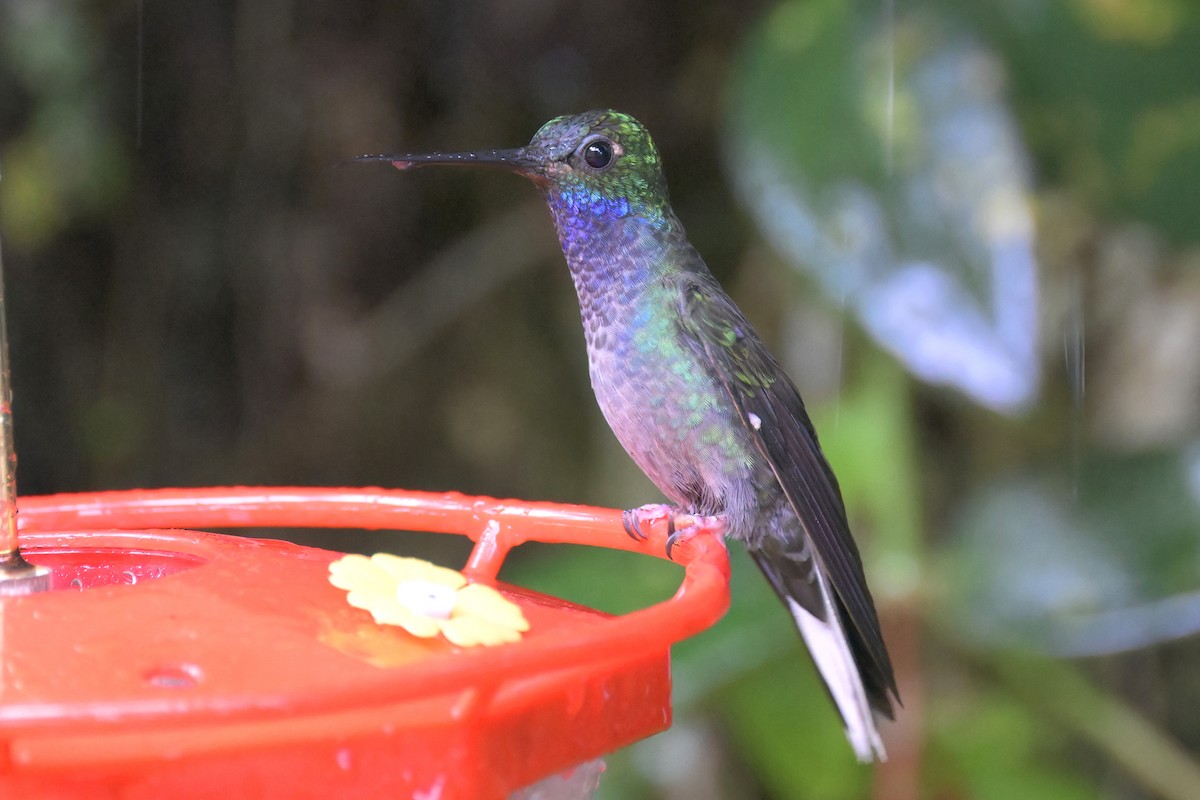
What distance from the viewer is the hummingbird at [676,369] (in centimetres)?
159

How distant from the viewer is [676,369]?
1648 millimetres

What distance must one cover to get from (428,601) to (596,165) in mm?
798

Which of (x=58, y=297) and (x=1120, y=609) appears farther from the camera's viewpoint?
(x=58, y=297)

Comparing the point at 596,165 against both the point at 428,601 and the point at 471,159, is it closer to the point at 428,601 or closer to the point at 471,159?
the point at 471,159

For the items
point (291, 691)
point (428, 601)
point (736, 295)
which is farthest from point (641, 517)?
point (736, 295)

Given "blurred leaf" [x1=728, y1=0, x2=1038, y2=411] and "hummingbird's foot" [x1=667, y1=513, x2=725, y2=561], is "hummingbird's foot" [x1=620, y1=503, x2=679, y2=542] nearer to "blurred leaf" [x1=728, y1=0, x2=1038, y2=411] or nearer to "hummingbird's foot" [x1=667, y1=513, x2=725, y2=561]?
"hummingbird's foot" [x1=667, y1=513, x2=725, y2=561]

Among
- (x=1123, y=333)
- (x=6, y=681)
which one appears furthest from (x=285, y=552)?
(x=1123, y=333)

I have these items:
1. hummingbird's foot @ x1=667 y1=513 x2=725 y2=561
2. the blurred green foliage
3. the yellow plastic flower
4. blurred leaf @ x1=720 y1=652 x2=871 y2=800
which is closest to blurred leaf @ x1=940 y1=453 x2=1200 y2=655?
the blurred green foliage

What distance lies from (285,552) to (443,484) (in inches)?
110

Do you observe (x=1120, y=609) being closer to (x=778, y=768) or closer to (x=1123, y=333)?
(x=778, y=768)

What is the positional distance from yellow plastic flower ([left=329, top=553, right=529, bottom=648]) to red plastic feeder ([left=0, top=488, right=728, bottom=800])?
0.5 inches

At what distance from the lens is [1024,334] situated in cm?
202

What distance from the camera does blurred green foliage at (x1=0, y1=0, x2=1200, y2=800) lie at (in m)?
2.14

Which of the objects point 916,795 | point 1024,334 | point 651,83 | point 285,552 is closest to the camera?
point 285,552
